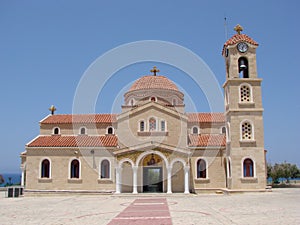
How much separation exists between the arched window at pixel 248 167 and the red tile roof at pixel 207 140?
344cm

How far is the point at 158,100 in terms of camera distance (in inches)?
1364

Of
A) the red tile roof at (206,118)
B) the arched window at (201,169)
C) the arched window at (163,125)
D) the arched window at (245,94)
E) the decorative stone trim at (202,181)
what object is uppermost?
the arched window at (245,94)

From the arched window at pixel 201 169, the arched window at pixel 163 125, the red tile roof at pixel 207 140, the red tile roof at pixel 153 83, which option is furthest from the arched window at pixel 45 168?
the arched window at pixel 201 169

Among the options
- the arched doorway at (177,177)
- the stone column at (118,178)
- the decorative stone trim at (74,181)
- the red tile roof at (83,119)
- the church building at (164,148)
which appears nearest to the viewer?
the church building at (164,148)

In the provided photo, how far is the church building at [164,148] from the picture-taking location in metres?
28.4

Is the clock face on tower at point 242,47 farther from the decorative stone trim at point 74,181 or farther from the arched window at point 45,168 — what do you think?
the arched window at point 45,168

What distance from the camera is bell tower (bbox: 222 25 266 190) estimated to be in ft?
90.9

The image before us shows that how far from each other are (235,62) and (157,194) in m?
11.8

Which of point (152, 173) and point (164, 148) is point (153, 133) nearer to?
point (164, 148)

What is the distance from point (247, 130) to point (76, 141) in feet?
48.1

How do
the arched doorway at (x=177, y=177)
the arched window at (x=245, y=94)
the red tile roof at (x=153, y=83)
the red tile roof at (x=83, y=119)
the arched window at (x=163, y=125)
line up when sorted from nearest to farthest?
the arched window at (x=245, y=94) < the arched doorway at (x=177, y=177) < the arched window at (x=163, y=125) < the red tile roof at (x=153, y=83) < the red tile roof at (x=83, y=119)

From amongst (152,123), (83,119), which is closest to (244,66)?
(152,123)

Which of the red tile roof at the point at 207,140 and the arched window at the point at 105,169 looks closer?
the red tile roof at the point at 207,140

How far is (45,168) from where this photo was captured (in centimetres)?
3222
